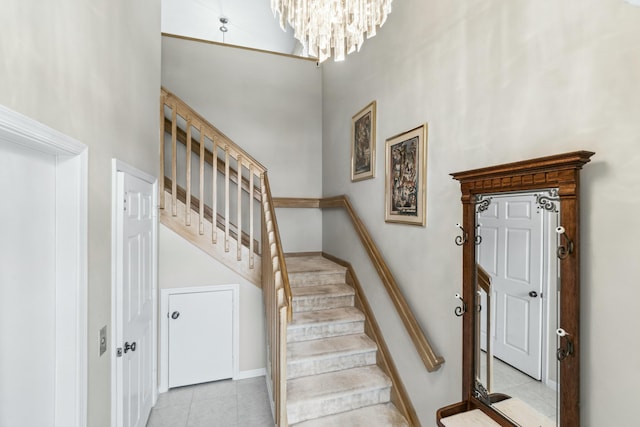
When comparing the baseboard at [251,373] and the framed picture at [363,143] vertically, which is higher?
the framed picture at [363,143]

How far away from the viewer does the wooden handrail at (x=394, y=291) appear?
1.99 m

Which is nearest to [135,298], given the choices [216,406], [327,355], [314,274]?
[216,406]

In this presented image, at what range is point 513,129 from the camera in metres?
1.52

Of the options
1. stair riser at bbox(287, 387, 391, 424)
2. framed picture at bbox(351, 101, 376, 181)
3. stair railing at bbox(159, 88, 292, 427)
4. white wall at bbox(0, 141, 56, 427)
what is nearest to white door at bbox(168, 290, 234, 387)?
stair railing at bbox(159, 88, 292, 427)

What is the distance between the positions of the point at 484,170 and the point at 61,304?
6.97 feet

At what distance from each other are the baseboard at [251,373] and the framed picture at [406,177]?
223 cm

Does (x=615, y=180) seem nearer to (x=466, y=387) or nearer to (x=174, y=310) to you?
(x=466, y=387)

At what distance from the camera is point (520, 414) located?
1.34m

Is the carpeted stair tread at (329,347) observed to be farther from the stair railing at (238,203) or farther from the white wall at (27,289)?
the white wall at (27,289)

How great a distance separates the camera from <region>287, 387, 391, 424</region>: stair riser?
7.38ft

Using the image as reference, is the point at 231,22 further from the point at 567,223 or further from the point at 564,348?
the point at 564,348

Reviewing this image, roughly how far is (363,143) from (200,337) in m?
2.73

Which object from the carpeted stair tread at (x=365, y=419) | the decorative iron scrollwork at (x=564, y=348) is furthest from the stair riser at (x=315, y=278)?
the decorative iron scrollwork at (x=564, y=348)

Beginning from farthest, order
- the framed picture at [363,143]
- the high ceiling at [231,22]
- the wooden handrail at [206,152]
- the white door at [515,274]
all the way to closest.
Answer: the high ceiling at [231,22] → the wooden handrail at [206,152] → the framed picture at [363,143] → the white door at [515,274]
